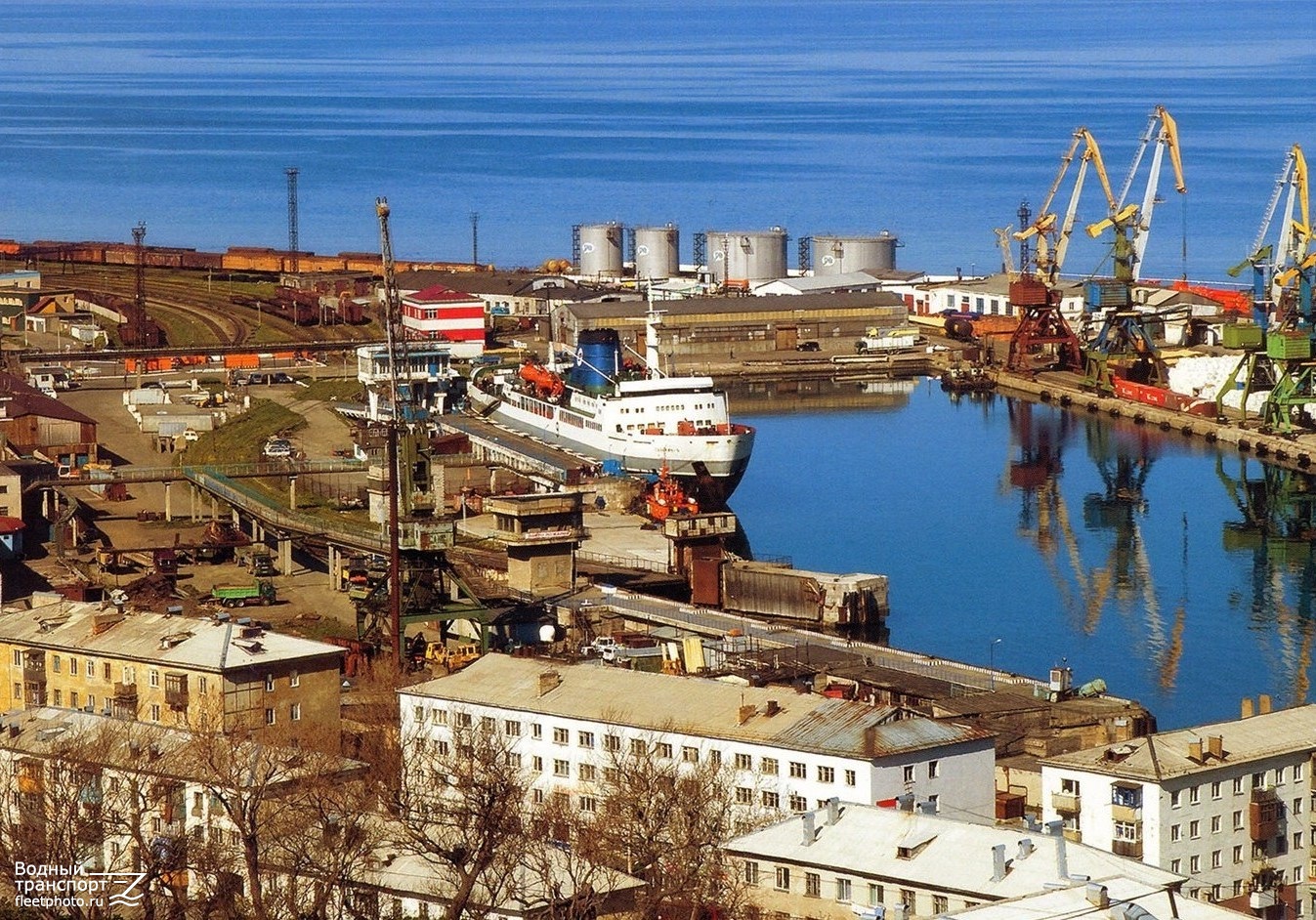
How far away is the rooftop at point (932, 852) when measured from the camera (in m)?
14.1

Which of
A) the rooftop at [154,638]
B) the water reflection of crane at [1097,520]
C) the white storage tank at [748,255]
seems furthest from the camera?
the white storage tank at [748,255]

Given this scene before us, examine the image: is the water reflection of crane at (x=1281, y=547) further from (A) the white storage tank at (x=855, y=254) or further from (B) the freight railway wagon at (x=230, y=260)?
(B) the freight railway wagon at (x=230, y=260)

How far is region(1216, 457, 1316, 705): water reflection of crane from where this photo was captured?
27672 mm

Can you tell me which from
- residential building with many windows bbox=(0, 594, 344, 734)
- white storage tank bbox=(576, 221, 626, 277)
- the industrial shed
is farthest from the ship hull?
white storage tank bbox=(576, 221, 626, 277)

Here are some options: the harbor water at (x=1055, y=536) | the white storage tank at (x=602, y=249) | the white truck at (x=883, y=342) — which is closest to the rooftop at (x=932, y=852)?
the harbor water at (x=1055, y=536)

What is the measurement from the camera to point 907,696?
21.2 meters

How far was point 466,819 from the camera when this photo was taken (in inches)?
578

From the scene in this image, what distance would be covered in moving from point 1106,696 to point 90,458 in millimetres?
18822

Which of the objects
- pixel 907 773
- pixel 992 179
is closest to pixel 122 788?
pixel 907 773

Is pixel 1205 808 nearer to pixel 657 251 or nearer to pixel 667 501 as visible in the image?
pixel 667 501

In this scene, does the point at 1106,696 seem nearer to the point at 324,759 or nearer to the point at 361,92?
the point at 324,759

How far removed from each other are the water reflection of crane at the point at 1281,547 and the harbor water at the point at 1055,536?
0.16ft

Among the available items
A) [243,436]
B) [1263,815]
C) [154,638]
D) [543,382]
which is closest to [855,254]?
[543,382]

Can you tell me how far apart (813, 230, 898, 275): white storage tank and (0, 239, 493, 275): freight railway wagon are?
849cm
